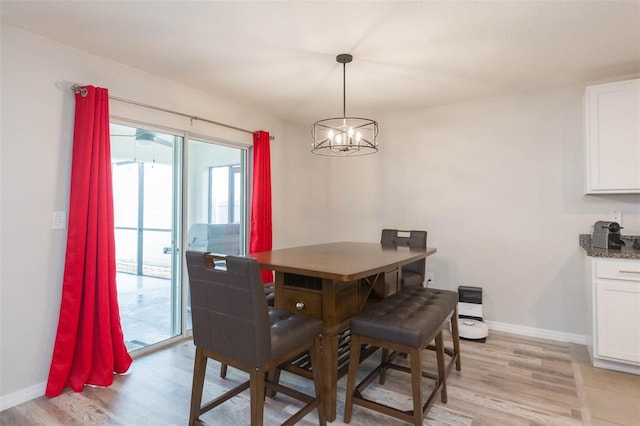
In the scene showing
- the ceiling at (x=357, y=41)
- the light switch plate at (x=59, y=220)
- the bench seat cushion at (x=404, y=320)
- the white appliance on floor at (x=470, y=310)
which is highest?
the ceiling at (x=357, y=41)

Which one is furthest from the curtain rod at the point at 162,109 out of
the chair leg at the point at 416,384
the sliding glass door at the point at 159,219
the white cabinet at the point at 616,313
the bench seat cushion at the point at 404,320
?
the white cabinet at the point at 616,313

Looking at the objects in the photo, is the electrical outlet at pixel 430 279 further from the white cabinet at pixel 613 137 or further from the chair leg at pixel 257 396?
the chair leg at pixel 257 396

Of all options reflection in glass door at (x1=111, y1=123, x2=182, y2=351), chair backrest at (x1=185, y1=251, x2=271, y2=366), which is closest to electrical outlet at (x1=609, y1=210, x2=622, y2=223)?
chair backrest at (x1=185, y1=251, x2=271, y2=366)

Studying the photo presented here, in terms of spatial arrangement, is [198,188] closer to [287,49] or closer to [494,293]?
[287,49]

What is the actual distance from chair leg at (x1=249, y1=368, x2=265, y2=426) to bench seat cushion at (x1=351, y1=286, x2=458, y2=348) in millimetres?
610

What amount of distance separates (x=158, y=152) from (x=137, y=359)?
71.4 inches

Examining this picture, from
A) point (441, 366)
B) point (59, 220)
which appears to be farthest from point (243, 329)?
point (59, 220)

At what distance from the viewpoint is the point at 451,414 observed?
204 centimetres

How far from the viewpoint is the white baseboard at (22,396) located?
7.02 feet

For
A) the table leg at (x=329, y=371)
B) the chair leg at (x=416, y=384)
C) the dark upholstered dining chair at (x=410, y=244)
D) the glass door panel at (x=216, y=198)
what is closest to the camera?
the chair leg at (x=416, y=384)

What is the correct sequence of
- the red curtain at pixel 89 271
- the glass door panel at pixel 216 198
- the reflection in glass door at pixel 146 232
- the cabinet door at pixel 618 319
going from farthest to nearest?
1. the glass door panel at pixel 216 198
2. the reflection in glass door at pixel 146 232
3. the cabinet door at pixel 618 319
4. the red curtain at pixel 89 271

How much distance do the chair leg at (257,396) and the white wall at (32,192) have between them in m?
1.78

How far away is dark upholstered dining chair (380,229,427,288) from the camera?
9.98 ft

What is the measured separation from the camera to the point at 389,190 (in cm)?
416
